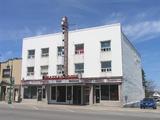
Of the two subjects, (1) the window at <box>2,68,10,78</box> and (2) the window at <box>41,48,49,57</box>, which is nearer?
(2) the window at <box>41,48,49,57</box>

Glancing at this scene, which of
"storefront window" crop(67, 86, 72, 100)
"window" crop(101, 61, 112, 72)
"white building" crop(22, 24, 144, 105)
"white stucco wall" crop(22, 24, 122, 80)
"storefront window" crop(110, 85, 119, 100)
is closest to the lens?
"storefront window" crop(110, 85, 119, 100)

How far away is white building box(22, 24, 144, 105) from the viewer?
41031 millimetres

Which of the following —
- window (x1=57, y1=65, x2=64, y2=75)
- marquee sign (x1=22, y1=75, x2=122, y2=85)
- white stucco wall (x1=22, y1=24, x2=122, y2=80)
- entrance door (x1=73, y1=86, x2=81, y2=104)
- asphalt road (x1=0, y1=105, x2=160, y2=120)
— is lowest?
asphalt road (x1=0, y1=105, x2=160, y2=120)

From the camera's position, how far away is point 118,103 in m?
39.9

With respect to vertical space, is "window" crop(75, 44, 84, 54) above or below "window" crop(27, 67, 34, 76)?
above

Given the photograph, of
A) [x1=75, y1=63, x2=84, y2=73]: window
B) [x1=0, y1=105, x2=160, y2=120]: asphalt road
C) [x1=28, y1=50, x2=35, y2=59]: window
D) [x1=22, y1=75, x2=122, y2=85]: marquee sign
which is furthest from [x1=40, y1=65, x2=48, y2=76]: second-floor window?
[x1=0, y1=105, x2=160, y2=120]: asphalt road

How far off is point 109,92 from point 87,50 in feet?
21.6

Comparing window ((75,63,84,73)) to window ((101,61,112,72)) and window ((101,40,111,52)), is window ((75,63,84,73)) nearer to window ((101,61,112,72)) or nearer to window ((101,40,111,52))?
window ((101,61,112,72))

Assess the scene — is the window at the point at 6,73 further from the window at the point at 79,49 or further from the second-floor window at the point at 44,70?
the window at the point at 79,49

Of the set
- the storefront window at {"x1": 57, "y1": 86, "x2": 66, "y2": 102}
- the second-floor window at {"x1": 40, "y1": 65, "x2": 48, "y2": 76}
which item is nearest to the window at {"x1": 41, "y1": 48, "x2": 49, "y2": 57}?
the second-floor window at {"x1": 40, "y1": 65, "x2": 48, "y2": 76}

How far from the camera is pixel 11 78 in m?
49.4

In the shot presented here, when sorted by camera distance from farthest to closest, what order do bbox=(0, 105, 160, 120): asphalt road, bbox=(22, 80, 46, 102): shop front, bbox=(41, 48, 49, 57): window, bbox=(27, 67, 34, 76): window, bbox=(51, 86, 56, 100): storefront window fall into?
1. bbox=(27, 67, 34, 76): window
2. bbox=(41, 48, 49, 57): window
3. bbox=(22, 80, 46, 102): shop front
4. bbox=(51, 86, 56, 100): storefront window
5. bbox=(0, 105, 160, 120): asphalt road

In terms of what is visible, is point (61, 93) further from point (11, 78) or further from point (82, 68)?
point (11, 78)

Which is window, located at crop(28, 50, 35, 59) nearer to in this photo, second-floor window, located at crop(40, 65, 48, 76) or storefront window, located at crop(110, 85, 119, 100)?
second-floor window, located at crop(40, 65, 48, 76)
